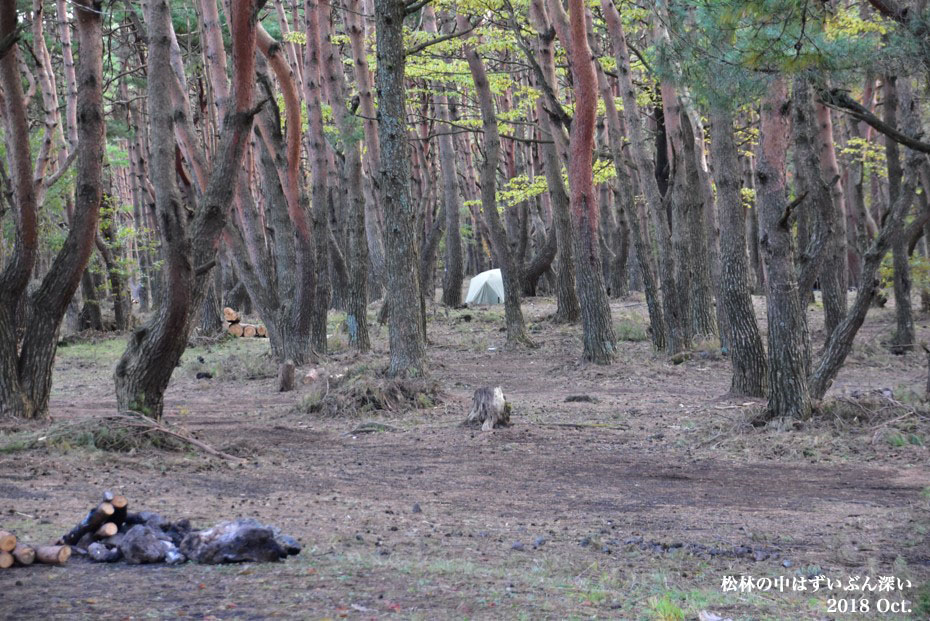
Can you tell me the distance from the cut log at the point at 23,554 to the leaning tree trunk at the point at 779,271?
7.26 m

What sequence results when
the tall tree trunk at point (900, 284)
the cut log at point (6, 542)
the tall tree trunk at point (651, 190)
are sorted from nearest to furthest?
the cut log at point (6, 542), the tall tree trunk at point (651, 190), the tall tree trunk at point (900, 284)

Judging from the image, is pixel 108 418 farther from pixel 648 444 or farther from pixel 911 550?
pixel 911 550

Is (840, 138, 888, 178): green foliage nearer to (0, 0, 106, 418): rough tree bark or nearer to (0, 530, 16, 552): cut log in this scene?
(0, 0, 106, 418): rough tree bark

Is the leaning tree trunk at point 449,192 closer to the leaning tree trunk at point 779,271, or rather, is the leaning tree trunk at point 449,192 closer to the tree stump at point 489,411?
the tree stump at point 489,411

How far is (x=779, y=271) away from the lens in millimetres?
9461

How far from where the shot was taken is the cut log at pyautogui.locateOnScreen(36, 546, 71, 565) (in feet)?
16.3

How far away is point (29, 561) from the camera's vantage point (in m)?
4.95

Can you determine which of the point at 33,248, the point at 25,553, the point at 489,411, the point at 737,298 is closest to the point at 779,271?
the point at 737,298

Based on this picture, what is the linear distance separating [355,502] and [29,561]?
2.75m

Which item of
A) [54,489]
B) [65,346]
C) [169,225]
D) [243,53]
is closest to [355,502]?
[54,489]

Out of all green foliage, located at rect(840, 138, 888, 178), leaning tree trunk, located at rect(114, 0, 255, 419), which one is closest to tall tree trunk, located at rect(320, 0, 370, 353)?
leaning tree trunk, located at rect(114, 0, 255, 419)

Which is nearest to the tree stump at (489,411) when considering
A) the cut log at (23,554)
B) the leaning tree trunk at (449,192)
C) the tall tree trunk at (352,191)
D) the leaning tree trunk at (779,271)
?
the leaning tree trunk at (779,271)

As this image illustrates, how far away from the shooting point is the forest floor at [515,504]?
183 inches

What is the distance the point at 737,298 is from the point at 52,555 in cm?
887
